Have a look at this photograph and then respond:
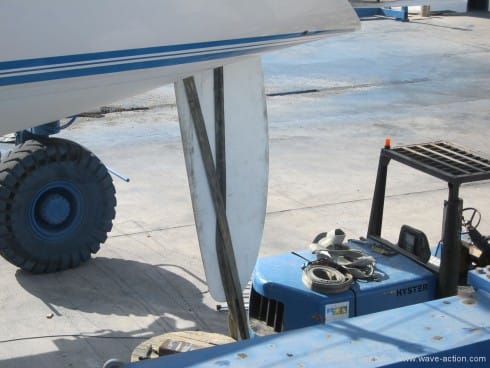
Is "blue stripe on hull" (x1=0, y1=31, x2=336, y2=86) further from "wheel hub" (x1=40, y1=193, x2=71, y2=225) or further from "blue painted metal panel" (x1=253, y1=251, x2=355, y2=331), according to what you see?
"wheel hub" (x1=40, y1=193, x2=71, y2=225)

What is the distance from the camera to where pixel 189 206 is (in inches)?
464

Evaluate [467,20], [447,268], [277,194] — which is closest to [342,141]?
[277,194]

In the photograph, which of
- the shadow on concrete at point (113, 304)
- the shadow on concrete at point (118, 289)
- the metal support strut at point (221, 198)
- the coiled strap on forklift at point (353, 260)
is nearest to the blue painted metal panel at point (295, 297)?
the coiled strap on forklift at point (353, 260)

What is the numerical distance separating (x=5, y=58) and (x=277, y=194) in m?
6.41

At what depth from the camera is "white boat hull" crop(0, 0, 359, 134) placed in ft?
20.9

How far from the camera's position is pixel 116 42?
6.70 meters

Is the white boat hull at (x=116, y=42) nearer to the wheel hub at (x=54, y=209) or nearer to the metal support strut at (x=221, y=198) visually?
the metal support strut at (x=221, y=198)

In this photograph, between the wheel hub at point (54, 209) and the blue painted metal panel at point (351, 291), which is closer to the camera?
the blue painted metal panel at point (351, 291)

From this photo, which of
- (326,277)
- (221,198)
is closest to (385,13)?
(221,198)

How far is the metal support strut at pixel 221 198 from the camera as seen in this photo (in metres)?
7.19

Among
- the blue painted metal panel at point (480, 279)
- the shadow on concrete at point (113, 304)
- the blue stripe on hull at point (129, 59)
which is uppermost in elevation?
the blue stripe on hull at point (129, 59)

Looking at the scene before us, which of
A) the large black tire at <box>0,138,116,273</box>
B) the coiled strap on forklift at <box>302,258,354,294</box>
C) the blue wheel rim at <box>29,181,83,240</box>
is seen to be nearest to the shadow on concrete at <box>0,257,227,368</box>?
the large black tire at <box>0,138,116,273</box>

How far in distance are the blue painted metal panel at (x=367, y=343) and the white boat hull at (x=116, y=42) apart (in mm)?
2313

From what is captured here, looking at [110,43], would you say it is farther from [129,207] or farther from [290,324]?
[129,207]
